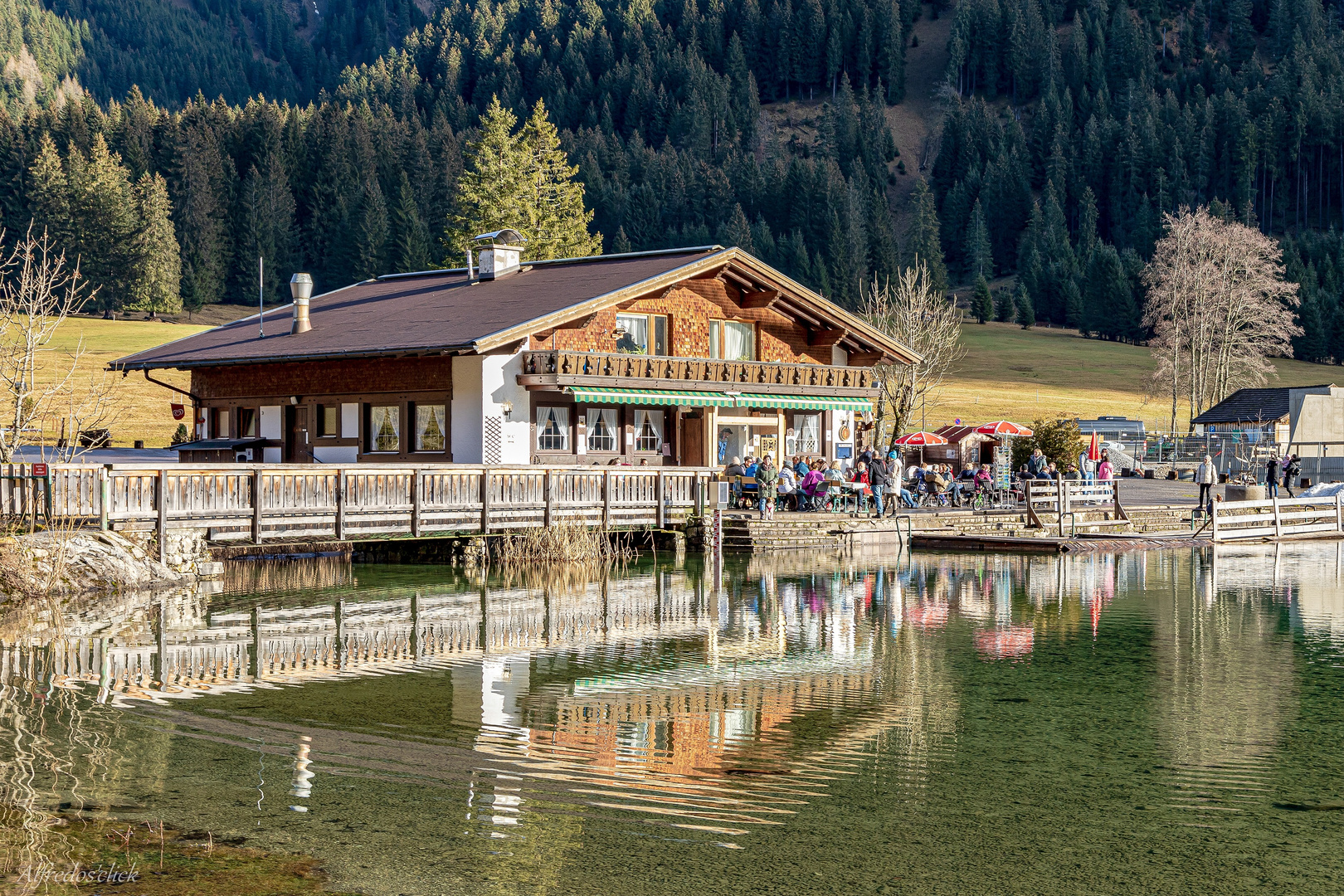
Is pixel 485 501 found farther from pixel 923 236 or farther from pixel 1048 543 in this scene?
pixel 923 236

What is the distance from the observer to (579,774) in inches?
415

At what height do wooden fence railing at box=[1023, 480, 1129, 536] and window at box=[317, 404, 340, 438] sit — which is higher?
window at box=[317, 404, 340, 438]

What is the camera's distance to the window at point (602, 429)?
112ft

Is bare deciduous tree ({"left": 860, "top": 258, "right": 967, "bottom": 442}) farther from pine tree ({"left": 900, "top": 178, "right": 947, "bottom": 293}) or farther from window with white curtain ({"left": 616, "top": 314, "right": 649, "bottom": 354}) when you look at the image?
pine tree ({"left": 900, "top": 178, "right": 947, "bottom": 293})

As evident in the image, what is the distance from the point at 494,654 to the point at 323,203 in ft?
369

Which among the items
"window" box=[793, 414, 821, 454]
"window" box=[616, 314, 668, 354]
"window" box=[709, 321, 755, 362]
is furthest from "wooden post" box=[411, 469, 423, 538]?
"window" box=[793, 414, 821, 454]

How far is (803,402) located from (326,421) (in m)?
11.7

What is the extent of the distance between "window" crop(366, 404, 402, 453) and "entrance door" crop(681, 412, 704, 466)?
6.99 m

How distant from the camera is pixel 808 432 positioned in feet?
128

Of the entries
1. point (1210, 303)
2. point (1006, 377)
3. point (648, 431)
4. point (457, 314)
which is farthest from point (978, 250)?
point (457, 314)

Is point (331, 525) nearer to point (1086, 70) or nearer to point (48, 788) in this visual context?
point (48, 788)

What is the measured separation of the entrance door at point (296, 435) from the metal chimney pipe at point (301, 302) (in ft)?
7.22

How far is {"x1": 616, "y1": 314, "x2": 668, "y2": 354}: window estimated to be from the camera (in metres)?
34.9

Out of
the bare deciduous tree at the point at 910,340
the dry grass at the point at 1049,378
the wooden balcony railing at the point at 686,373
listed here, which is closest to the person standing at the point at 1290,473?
the bare deciduous tree at the point at 910,340
